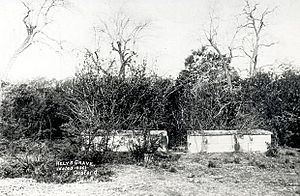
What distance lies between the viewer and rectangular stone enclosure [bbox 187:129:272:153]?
14.2m

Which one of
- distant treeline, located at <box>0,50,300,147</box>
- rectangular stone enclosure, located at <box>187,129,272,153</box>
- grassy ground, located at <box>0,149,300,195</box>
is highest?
distant treeline, located at <box>0,50,300,147</box>

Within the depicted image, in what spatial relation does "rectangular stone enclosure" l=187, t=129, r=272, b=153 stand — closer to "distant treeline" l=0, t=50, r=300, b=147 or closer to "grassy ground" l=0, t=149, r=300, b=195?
"distant treeline" l=0, t=50, r=300, b=147

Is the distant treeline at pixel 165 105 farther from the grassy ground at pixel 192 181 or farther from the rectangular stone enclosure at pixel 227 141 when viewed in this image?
the grassy ground at pixel 192 181

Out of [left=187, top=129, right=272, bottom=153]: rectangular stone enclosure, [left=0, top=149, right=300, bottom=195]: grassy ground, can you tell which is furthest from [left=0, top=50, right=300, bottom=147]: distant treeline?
[left=0, top=149, right=300, bottom=195]: grassy ground

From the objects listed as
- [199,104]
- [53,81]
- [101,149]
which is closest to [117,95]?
[101,149]

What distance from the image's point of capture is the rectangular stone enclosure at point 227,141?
14.2 m

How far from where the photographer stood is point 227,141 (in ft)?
46.8

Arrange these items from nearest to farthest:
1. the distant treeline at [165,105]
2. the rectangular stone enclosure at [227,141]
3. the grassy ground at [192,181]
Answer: the grassy ground at [192,181] < the distant treeline at [165,105] < the rectangular stone enclosure at [227,141]

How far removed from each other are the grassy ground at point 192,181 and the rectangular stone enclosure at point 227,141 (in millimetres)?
1898

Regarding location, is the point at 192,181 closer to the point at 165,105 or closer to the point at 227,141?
the point at 227,141

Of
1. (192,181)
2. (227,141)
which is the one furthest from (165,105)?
(192,181)

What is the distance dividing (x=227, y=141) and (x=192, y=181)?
A: 18.9ft

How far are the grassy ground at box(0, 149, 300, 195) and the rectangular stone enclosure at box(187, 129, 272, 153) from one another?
1898mm

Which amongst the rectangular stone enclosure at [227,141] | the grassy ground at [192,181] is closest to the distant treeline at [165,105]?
the rectangular stone enclosure at [227,141]
